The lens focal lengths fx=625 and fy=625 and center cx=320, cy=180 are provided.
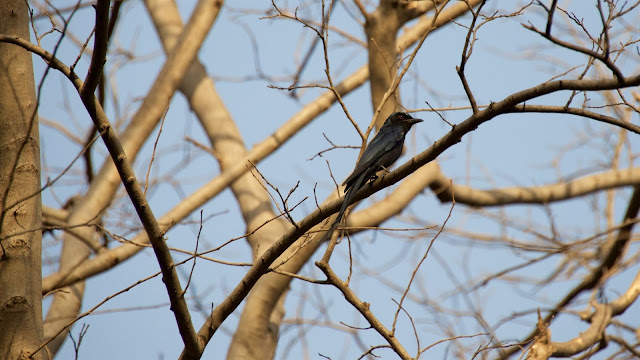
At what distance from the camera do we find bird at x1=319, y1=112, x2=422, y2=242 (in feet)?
17.1

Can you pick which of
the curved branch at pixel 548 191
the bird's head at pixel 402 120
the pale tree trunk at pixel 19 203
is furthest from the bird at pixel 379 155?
the curved branch at pixel 548 191

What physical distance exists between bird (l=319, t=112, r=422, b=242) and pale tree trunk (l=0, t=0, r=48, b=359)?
6.89ft

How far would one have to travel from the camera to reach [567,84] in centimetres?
381

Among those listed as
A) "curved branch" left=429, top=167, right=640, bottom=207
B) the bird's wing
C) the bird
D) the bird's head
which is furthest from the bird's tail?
"curved branch" left=429, top=167, right=640, bottom=207

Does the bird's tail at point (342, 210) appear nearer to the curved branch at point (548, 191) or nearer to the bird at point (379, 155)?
the bird at point (379, 155)

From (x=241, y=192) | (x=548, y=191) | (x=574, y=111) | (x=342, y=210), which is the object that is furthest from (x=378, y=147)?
(x=548, y=191)

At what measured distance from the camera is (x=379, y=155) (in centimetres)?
607

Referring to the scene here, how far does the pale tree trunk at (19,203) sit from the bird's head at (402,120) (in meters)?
3.99

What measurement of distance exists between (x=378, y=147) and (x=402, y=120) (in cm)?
112

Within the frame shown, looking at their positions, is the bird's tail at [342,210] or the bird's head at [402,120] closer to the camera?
the bird's tail at [342,210]

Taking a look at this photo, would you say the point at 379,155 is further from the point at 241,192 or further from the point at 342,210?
the point at 241,192

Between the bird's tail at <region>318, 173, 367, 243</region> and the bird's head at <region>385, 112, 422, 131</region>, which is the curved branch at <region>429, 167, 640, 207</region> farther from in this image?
the bird's tail at <region>318, 173, 367, 243</region>

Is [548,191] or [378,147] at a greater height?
[548,191]

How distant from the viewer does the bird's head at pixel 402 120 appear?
23.5 ft
